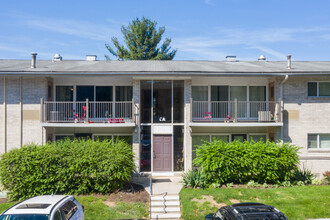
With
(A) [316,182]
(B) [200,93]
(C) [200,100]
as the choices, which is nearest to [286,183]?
(A) [316,182]

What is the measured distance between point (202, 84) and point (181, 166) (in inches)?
192

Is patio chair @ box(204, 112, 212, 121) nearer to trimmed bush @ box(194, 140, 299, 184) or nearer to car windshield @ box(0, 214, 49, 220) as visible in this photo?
trimmed bush @ box(194, 140, 299, 184)

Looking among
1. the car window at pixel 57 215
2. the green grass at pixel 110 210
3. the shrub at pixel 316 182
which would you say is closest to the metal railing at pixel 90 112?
the green grass at pixel 110 210

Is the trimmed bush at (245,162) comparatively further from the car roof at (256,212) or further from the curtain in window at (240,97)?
the car roof at (256,212)

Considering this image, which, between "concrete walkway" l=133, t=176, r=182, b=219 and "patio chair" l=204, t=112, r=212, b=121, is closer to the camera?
"concrete walkway" l=133, t=176, r=182, b=219

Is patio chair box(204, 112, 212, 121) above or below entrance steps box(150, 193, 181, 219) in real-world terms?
above

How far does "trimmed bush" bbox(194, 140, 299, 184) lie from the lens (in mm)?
13812

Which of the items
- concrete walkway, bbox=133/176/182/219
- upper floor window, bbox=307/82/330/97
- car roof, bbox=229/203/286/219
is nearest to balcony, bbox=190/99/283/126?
upper floor window, bbox=307/82/330/97

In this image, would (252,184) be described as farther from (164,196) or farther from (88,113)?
(88,113)

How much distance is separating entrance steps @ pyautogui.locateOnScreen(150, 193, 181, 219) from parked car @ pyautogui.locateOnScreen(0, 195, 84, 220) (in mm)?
3364

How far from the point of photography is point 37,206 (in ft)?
26.7

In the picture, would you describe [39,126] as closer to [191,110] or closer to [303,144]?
[191,110]

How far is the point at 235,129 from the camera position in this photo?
16953 millimetres

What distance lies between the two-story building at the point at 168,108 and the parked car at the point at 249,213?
293 inches
